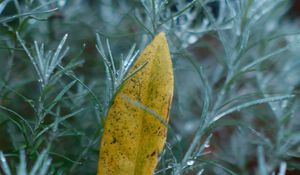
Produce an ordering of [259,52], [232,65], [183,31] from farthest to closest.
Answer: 1. [259,52]
2. [183,31]
3. [232,65]

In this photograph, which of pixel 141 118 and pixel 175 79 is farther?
pixel 175 79

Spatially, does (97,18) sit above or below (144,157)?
above

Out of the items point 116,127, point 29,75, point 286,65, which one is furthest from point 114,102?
point 286,65

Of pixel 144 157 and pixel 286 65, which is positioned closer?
pixel 144 157

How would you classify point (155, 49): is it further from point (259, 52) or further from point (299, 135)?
point (259, 52)
